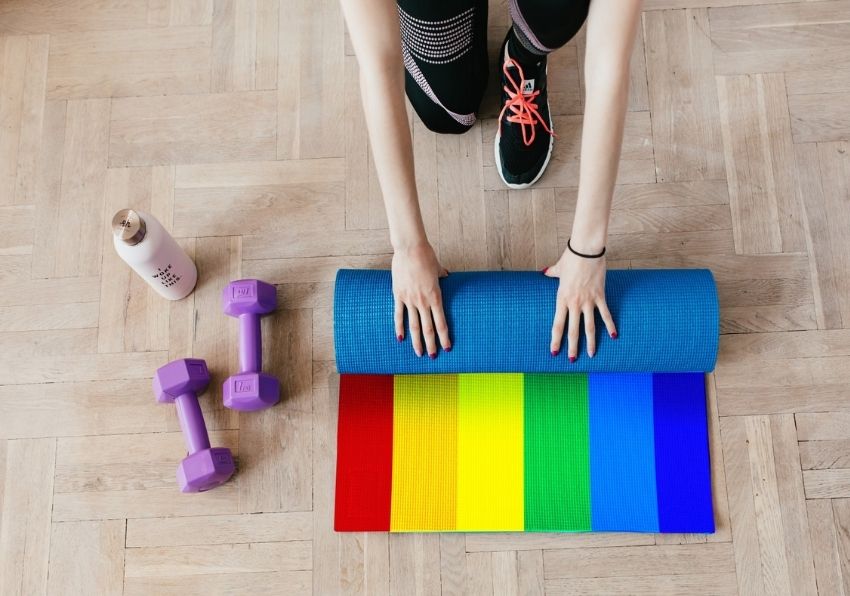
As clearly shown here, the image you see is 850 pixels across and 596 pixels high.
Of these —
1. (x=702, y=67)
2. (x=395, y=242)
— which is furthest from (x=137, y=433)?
(x=702, y=67)

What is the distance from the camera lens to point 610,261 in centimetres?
126

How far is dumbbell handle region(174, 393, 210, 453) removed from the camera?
45.6 inches

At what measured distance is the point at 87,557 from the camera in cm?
119

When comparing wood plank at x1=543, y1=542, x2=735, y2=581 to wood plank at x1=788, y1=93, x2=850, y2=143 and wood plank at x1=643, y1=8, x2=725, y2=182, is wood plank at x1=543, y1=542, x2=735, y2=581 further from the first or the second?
wood plank at x1=788, y1=93, x2=850, y2=143

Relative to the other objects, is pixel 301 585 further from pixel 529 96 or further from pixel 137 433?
pixel 529 96

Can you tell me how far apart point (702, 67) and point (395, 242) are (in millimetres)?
763

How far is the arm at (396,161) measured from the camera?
0.84 metres

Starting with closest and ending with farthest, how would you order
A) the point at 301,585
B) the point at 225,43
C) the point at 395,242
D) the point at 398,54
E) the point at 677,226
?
the point at 398,54 → the point at 395,242 → the point at 301,585 → the point at 677,226 → the point at 225,43

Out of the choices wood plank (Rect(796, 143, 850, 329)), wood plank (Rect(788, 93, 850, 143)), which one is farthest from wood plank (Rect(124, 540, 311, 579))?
wood plank (Rect(788, 93, 850, 143))

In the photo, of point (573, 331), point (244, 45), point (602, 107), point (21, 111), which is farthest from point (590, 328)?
point (21, 111)

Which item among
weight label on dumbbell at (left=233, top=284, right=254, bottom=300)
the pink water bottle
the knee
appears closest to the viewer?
the knee

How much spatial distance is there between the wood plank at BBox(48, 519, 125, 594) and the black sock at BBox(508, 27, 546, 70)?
3.43 ft

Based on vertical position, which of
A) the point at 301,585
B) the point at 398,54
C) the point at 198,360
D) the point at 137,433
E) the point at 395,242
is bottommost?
the point at 301,585

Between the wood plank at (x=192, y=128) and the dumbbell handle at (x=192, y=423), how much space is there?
1.53 feet
